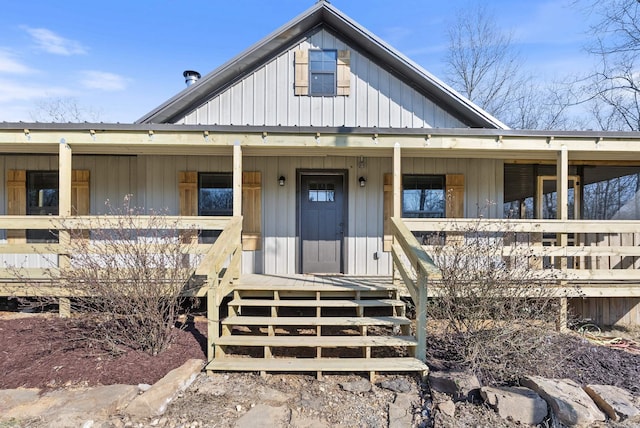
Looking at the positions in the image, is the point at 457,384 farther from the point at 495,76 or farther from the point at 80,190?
the point at 495,76

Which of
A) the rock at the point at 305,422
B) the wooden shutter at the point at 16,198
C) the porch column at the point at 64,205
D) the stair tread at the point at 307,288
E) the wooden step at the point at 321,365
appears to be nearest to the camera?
the rock at the point at 305,422

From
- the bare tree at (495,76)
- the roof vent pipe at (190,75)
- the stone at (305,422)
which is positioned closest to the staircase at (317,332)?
the stone at (305,422)

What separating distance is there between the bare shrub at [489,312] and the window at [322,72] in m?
4.47

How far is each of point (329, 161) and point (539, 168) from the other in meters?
4.38

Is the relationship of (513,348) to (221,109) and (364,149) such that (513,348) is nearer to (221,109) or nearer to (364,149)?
(364,149)

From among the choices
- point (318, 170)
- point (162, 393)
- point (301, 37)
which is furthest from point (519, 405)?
point (301, 37)

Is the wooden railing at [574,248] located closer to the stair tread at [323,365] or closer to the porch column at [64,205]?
the stair tread at [323,365]

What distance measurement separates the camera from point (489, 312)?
3.58m

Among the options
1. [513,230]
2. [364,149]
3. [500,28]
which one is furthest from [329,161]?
[500,28]

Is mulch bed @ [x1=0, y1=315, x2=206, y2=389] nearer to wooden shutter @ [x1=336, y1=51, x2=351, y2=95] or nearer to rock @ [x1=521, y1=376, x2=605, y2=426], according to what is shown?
rock @ [x1=521, y1=376, x2=605, y2=426]

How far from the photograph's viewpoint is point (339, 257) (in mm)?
6793

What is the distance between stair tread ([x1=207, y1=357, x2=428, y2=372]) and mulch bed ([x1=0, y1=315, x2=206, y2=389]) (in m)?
0.44

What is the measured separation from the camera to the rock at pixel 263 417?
9.22ft

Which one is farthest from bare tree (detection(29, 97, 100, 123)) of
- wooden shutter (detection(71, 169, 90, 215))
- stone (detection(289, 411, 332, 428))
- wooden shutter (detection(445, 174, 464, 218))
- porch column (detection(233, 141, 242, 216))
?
stone (detection(289, 411, 332, 428))
